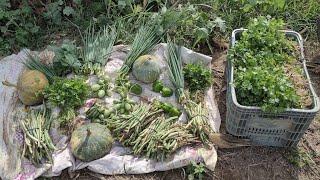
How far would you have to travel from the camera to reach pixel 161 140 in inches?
127

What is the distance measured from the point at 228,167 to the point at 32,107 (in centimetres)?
194

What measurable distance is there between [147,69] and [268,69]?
1.14m

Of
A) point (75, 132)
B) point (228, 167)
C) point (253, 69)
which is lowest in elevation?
point (228, 167)

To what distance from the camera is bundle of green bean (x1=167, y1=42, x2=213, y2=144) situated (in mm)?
3340

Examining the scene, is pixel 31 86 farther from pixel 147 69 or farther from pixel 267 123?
pixel 267 123

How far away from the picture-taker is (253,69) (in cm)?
316

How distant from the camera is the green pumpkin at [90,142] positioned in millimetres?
3137

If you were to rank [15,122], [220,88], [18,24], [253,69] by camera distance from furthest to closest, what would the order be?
1. [18,24]
2. [220,88]
3. [15,122]
4. [253,69]

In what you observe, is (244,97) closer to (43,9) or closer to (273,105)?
(273,105)

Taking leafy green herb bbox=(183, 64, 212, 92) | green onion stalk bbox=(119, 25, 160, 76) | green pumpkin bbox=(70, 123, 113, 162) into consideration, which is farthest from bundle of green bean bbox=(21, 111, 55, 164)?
leafy green herb bbox=(183, 64, 212, 92)

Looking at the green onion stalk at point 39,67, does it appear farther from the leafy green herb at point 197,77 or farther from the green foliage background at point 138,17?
the leafy green herb at point 197,77

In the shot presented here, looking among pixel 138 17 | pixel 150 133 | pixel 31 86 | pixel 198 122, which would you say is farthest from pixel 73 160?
pixel 138 17

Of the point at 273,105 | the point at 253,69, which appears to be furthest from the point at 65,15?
the point at 273,105

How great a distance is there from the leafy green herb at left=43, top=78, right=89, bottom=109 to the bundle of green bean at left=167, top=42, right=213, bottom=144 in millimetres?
888
